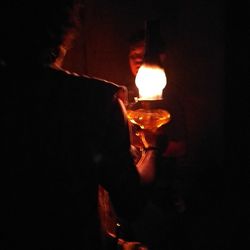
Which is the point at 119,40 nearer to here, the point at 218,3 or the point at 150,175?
the point at 218,3

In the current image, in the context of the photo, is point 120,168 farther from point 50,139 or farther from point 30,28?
point 30,28

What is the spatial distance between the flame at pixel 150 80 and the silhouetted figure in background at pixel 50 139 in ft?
1.11

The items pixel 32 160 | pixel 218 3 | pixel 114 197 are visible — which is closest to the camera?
pixel 32 160

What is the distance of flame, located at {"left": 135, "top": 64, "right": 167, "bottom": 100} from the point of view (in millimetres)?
1447

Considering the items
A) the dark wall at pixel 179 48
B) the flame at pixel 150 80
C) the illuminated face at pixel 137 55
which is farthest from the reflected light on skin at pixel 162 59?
the flame at pixel 150 80

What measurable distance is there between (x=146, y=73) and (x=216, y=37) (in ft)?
11.5

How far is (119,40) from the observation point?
4488 mm

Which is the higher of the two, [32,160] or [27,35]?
[27,35]

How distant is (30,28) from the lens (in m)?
1.11

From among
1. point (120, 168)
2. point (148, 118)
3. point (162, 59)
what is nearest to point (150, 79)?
point (148, 118)

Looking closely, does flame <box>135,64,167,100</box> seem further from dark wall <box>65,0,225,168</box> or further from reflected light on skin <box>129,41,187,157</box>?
dark wall <box>65,0,225,168</box>

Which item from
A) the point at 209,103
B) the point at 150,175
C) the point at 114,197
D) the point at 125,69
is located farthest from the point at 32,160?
the point at 209,103

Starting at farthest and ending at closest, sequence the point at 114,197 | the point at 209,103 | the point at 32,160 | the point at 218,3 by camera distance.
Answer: the point at 209,103
the point at 218,3
the point at 114,197
the point at 32,160

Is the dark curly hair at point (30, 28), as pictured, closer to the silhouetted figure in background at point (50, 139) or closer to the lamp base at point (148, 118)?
the silhouetted figure in background at point (50, 139)
